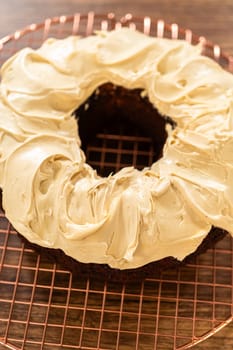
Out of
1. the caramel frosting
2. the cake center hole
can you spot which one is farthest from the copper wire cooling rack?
the cake center hole

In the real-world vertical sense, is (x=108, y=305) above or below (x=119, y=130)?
below

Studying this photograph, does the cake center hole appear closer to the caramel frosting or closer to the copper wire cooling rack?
the caramel frosting

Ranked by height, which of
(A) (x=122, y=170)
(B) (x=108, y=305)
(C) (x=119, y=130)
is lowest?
(B) (x=108, y=305)

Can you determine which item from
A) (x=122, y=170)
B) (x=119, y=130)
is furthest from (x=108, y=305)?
(x=119, y=130)

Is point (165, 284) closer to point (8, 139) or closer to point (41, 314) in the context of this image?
point (41, 314)

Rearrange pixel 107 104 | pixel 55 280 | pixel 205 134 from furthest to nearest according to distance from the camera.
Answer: pixel 107 104, pixel 55 280, pixel 205 134

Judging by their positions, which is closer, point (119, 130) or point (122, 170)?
point (122, 170)

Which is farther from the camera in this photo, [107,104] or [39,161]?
[107,104]

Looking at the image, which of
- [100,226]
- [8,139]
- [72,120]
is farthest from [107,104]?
[100,226]

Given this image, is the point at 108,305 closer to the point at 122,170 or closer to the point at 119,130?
the point at 122,170
